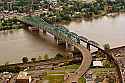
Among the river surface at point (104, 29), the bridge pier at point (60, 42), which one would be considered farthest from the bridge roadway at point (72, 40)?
the river surface at point (104, 29)

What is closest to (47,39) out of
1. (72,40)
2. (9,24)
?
(72,40)

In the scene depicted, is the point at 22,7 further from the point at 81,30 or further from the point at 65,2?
the point at 81,30

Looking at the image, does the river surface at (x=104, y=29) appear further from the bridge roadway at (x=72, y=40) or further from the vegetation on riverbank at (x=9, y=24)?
the vegetation on riverbank at (x=9, y=24)

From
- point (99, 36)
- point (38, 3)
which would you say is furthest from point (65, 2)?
point (99, 36)

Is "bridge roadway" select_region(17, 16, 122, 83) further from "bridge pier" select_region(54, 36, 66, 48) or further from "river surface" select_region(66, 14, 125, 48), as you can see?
"river surface" select_region(66, 14, 125, 48)

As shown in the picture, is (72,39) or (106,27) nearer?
(72,39)

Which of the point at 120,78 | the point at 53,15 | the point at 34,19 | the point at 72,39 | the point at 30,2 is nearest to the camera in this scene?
the point at 120,78

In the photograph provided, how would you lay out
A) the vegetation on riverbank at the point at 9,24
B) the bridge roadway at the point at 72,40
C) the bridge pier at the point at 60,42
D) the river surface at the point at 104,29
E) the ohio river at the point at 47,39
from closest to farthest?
the bridge roadway at the point at 72,40
the ohio river at the point at 47,39
the bridge pier at the point at 60,42
the river surface at the point at 104,29
the vegetation on riverbank at the point at 9,24

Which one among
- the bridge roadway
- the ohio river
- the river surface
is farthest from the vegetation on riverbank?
the river surface
